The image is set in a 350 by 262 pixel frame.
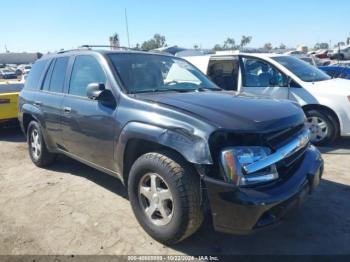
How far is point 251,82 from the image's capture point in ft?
23.4

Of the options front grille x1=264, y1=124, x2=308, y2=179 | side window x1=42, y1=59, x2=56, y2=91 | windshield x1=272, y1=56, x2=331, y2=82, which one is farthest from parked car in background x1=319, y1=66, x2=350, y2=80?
side window x1=42, y1=59, x2=56, y2=91

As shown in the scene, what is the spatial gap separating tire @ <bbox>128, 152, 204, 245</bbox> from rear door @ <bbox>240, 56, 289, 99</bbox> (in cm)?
403

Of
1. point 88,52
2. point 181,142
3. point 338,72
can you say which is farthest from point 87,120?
point 338,72

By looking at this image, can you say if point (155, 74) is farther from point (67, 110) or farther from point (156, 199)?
point (156, 199)

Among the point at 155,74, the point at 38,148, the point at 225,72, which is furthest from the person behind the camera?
the point at 225,72

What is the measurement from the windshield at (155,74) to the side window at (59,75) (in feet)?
3.29

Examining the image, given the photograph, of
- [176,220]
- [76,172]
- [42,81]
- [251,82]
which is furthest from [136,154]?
[251,82]

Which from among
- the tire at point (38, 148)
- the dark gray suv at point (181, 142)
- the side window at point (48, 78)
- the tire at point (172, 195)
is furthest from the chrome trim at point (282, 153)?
the tire at point (38, 148)

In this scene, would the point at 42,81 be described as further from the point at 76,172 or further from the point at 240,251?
the point at 240,251

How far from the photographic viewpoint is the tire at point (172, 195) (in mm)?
2936

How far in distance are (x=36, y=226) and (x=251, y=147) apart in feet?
8.05

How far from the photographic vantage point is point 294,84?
6766 mm

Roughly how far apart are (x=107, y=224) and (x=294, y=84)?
15.2 feet

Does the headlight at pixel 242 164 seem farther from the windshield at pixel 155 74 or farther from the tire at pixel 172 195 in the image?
the windshield at pixel 155 74
